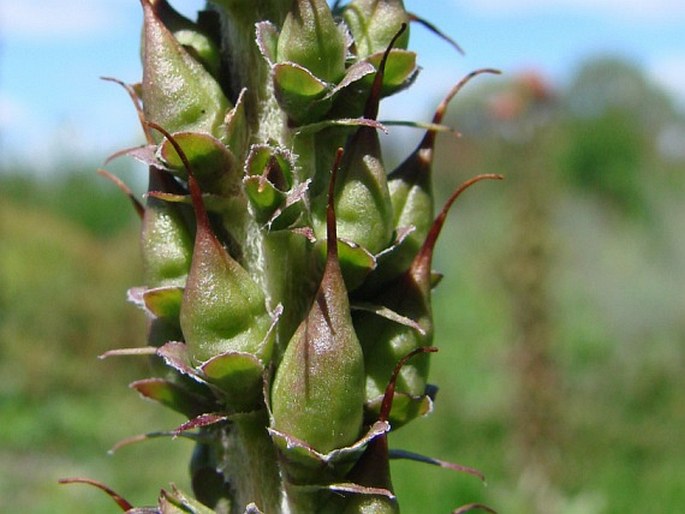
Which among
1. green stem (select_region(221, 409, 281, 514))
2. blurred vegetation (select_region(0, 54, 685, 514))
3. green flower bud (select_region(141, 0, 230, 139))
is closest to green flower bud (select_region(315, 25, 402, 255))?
green flower bud (select_region(141, 0, 230, 139))

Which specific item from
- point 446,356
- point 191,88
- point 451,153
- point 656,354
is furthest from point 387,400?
point 451,153

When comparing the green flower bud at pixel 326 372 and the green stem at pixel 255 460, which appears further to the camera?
the green stem at pixel 255 460

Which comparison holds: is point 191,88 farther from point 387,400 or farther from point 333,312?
point 387,400

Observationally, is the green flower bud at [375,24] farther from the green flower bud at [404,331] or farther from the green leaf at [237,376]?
the green leaf at [237,376]

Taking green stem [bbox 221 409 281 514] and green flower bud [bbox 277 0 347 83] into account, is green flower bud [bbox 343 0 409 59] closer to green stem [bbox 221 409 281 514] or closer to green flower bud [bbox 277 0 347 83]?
green flower bud [bbox 277 0 347 83]

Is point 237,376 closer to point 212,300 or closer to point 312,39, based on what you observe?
point 212,300

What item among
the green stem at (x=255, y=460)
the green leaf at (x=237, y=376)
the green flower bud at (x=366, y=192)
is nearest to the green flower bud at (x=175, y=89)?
the green flower bud at (x=366, y=192)

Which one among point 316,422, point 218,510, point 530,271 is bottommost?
point 530,271

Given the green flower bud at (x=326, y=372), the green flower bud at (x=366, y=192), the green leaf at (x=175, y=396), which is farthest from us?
the green leaf at (x=175, y=396)
